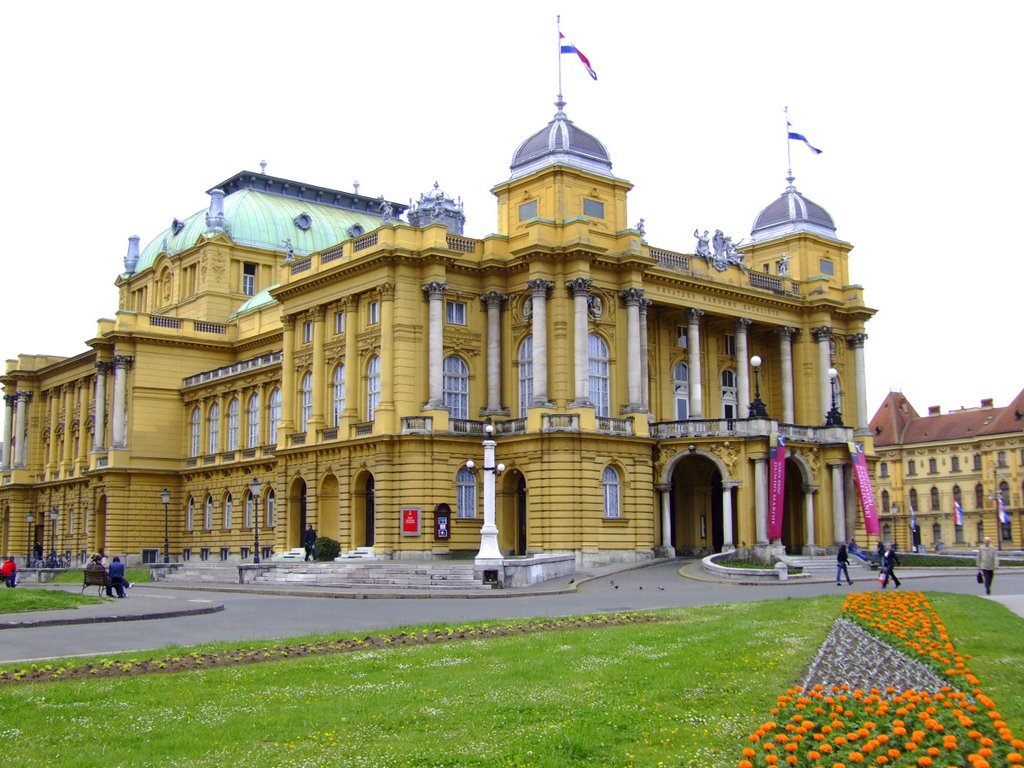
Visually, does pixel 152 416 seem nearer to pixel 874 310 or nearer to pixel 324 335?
pixel 324 335

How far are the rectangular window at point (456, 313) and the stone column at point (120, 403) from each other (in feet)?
101

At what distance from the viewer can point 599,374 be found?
57688 millimetres

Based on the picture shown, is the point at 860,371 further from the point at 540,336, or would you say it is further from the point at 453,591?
the point at 453,591

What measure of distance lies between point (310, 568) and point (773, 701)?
39675 millimetres

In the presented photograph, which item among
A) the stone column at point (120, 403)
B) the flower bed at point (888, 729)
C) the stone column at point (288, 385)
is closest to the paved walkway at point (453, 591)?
the stone column at point (288, 385)

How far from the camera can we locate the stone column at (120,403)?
3073 inches

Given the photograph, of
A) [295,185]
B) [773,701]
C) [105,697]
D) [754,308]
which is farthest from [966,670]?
[295,185]

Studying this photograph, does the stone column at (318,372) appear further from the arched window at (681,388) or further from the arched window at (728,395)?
the arched window at (728,395)

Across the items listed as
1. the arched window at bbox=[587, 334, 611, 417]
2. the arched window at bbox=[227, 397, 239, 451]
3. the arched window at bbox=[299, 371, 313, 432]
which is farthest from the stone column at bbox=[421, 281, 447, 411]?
the arched window at bbox=[227, 397, 239, 451]

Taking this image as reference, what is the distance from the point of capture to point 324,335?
61.8 metres

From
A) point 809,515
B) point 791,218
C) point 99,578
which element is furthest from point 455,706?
point 791,218

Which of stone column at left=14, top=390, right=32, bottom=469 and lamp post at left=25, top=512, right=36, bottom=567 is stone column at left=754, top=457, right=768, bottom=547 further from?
stone column at left=14, top=390, right=32, bottom=469

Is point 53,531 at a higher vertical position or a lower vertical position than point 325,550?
higher

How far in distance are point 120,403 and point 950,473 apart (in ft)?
275
